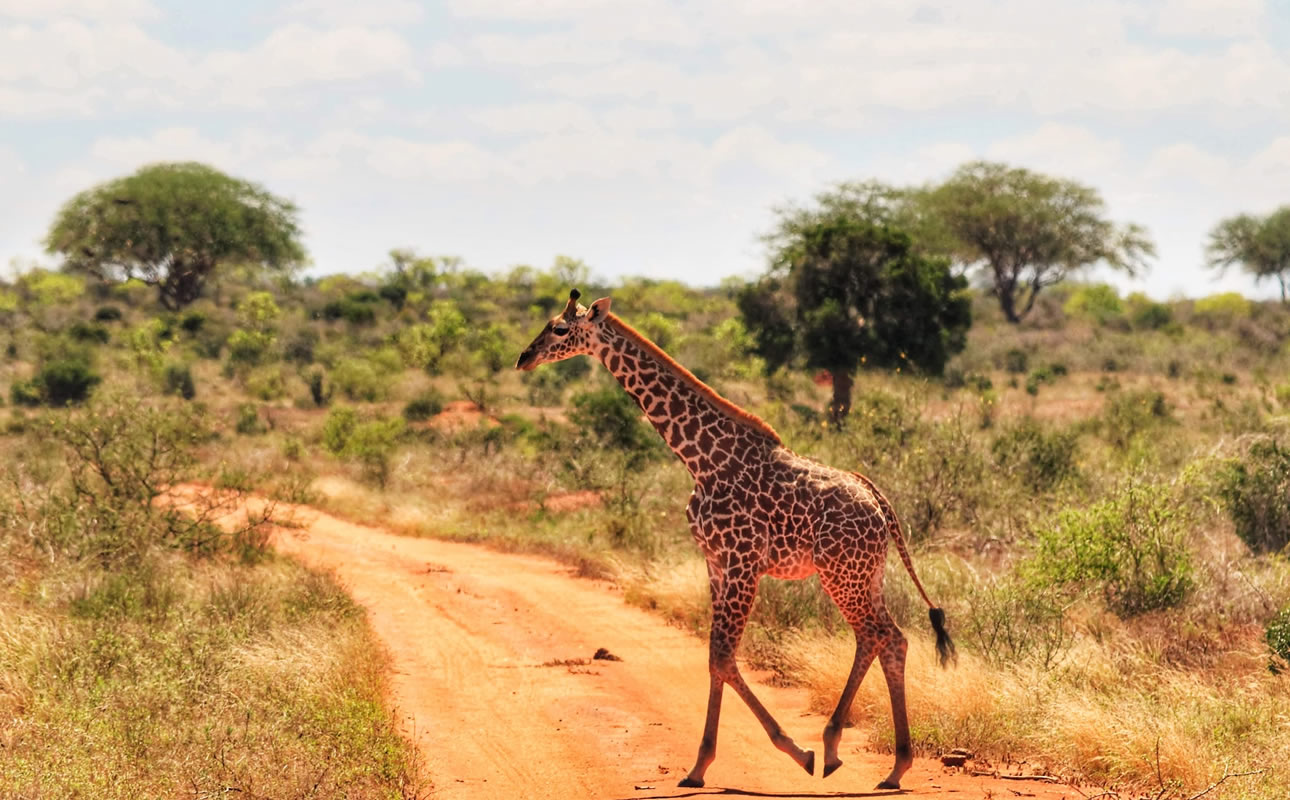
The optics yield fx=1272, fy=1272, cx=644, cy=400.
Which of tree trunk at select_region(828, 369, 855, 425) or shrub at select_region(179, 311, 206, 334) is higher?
shrub at select_region(179, 311, 206, 334)

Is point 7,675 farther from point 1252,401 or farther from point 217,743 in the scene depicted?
point 1252,401

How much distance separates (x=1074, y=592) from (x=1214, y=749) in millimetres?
3983

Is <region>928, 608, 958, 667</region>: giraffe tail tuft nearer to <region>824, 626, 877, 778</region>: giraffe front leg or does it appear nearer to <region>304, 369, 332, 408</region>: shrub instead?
<region>824, 626, 877, 778</region>: giraffe front leg

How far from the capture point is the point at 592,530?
17.8 m

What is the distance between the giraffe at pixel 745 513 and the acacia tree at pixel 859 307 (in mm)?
19025

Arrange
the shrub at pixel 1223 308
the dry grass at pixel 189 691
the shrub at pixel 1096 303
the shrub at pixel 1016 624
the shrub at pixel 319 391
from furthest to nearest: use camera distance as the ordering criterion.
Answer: the shrub at pixel 1096 303, the shrub at pixel 1223 308, the shrub at pixel 319 391, the shrub at pixel 1016 624, the dry grass at pixel 189 691

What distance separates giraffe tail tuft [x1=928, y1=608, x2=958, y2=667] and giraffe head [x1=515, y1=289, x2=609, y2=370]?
2.92 metres

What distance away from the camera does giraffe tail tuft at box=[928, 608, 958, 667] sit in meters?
8.49

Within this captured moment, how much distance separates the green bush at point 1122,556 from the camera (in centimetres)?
1149

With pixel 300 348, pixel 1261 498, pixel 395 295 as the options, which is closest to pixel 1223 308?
pixel 395 295

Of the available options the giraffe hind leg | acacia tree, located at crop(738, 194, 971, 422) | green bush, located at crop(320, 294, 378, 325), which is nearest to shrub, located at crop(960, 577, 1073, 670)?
the giraffe hind leg

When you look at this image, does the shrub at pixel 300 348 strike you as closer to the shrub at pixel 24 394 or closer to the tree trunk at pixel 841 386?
the shrub at pixel 24 394

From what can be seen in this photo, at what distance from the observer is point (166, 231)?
188 feet

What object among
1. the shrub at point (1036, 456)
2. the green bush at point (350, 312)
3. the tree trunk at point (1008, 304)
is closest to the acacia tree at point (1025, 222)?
the tree trunk at point (1008, 304)
